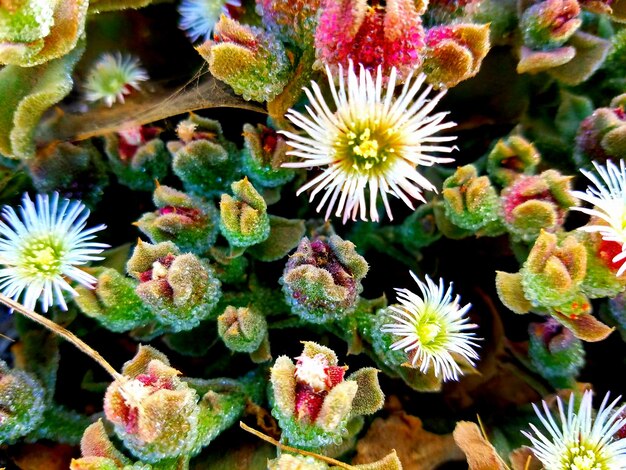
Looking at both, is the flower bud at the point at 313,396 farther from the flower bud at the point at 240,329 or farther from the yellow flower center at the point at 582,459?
the yellow flower center at the point at 582,459

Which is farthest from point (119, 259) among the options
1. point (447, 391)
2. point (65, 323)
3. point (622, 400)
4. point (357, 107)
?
point (622, 400)

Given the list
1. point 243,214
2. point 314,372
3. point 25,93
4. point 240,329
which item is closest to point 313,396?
point 314,372

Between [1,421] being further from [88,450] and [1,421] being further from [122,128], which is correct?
[122,128]

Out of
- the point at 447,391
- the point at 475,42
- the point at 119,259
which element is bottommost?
the point at 447,391

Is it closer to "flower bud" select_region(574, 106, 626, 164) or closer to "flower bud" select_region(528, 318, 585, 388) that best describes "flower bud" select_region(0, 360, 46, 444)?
"flower bud" select_region(528, 318, 585, 388)

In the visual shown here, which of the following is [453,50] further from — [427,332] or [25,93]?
[25,93]

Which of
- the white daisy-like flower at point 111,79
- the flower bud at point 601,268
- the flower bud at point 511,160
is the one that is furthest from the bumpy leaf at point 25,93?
the flower bud at point 601,268
